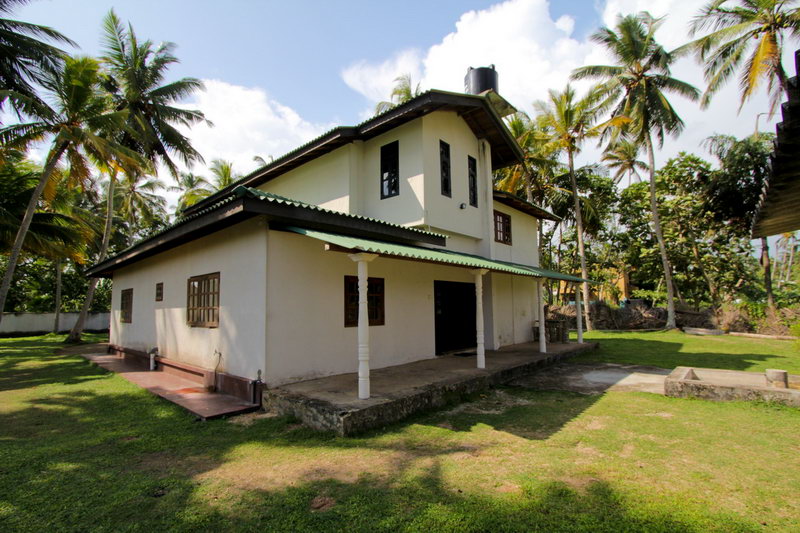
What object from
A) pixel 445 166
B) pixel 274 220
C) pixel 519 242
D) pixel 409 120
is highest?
pixel 409 120

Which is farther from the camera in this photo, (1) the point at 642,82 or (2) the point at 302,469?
(1) the point at 642,82

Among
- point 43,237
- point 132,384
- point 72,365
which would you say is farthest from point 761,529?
point 43,237

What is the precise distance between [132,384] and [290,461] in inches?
235

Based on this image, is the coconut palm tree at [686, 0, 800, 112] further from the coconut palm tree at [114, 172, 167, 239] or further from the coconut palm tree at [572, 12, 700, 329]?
the coconut palm tree at [114, 172, 167, 239]

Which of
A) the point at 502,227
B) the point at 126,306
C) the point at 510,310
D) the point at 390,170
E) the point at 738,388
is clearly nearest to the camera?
the point at 738,388

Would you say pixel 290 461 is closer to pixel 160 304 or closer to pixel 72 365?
pixel 160 304

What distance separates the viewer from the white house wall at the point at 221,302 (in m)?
6.19

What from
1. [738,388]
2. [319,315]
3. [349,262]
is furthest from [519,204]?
[319,315]

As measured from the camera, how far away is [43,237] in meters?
13.6

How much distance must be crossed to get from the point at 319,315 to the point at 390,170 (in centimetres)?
480

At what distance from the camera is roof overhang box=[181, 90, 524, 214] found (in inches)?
352

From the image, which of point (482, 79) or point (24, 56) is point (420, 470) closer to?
point (482, 79)

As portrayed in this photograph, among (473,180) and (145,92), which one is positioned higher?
(145,92)

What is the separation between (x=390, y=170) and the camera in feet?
32.5
